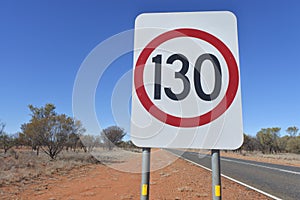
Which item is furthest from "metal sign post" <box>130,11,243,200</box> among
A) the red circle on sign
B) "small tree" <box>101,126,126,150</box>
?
"small tree" <box>101,126,126,150</box>

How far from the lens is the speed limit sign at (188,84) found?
112 centimetres

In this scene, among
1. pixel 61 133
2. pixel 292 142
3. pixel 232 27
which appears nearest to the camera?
pixel 232 27

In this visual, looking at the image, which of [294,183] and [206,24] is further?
[294,183]

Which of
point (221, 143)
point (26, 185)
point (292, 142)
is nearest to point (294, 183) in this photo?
point (221, 143)

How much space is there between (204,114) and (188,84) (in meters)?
0.18

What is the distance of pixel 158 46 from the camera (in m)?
1.23

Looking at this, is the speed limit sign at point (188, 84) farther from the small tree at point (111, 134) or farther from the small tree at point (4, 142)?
the small tree at point (4, 142)

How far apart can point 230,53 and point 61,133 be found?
883 inches

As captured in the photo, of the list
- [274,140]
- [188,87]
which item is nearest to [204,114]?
[188,87]

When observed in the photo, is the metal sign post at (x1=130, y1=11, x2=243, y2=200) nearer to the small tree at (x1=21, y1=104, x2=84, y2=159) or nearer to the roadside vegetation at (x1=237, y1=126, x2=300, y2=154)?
the small tree at (x1=21, y1=104, x2=84, y2=159)

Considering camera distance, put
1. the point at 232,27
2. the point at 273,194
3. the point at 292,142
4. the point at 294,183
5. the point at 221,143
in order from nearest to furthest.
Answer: the point at 221,143, the point at 232,27, the point at 273,194, the point at 294,183, the point at 292,142

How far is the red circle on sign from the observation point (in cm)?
114

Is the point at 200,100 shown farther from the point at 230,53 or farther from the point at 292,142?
the point at 292,142

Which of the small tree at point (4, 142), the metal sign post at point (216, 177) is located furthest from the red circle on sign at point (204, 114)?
the small tree at point (4, 142)
